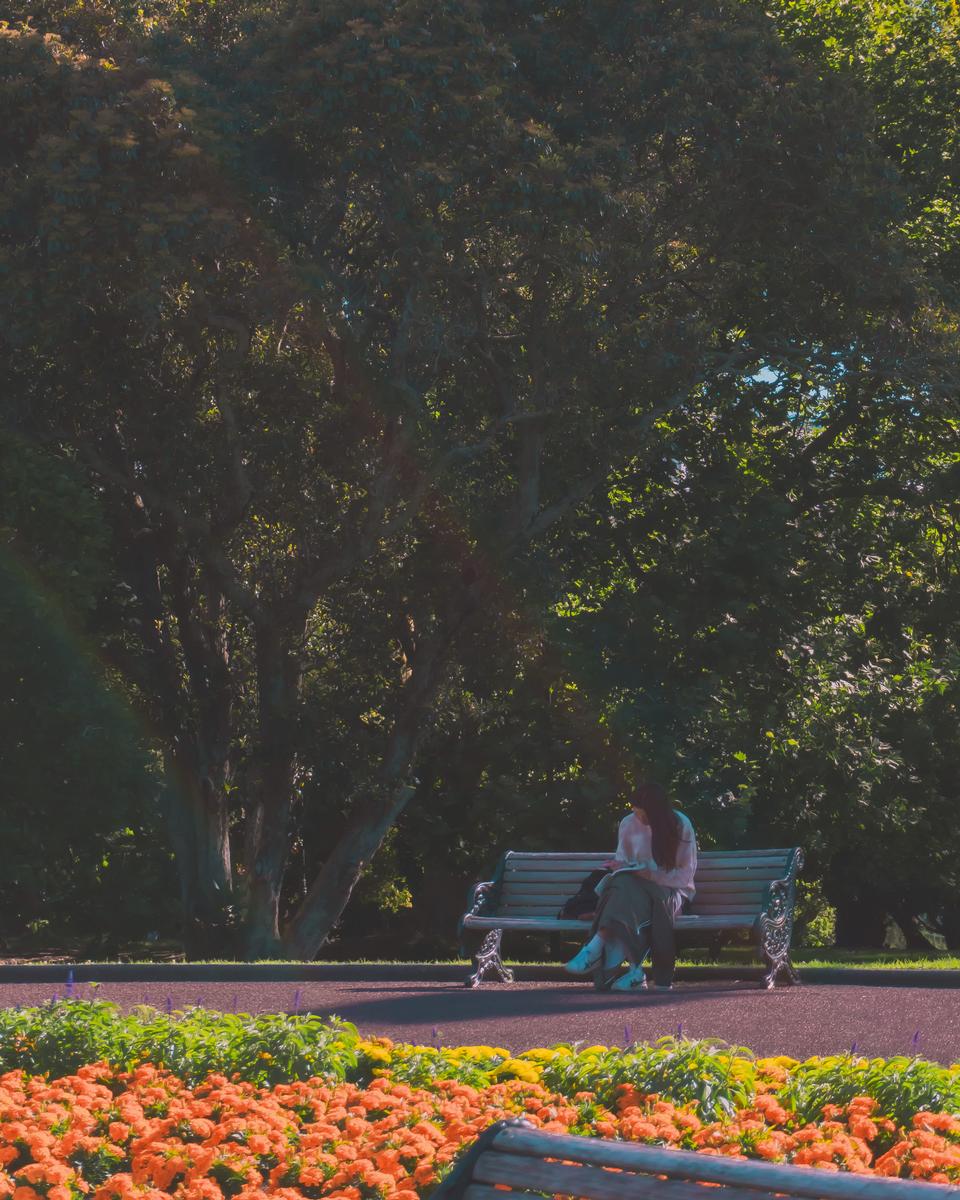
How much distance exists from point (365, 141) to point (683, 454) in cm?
606

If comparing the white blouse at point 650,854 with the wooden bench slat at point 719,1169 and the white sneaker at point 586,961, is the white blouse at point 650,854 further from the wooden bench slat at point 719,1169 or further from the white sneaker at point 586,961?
the wooden bench slat at point 719,1169

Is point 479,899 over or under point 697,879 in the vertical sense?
under

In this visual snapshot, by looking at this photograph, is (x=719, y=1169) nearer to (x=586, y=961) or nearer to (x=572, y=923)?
(x=586, y=961)

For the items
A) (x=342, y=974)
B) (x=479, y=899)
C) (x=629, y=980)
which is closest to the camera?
(x=629, y=980)

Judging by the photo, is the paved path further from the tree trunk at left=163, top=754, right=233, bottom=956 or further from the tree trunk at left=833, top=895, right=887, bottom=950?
the tree trunk at left=833, top=895, right=887, bottom=950

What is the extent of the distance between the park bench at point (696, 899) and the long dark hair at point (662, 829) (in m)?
0.47

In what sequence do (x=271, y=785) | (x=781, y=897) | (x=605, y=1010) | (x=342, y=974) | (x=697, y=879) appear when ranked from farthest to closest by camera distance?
1. (x=271, y=785)
2. (x=342, y=974)
3. (x=697, y=879)
4. (x=781, y=897)
5. (x=605, y=1010)

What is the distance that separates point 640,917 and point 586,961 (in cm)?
56

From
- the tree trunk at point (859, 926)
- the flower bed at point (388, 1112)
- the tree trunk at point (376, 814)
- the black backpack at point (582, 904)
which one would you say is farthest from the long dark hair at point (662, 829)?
the tree trunk at point (859, 926)

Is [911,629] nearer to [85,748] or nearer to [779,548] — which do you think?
[779,548]

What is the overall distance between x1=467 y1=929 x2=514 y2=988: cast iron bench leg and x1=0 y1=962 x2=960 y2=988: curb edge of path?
0.24 meters

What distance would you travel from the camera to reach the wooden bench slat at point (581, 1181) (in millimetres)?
2488

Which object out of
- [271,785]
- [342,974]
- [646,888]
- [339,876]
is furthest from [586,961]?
[339,876]

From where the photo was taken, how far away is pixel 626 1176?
8.43 ft
